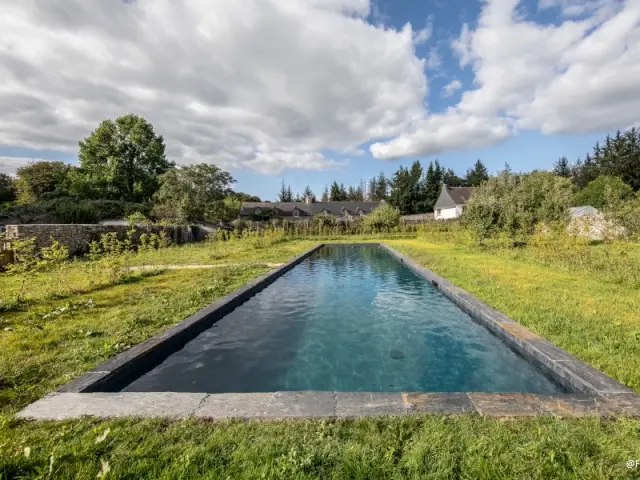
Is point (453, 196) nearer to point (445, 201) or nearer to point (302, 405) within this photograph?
point (445, 201)

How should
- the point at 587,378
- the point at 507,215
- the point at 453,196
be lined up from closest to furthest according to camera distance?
1. the point at 587,378
2. the point at 507,215
3. the point at 453,196

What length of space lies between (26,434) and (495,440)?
10.1 ft

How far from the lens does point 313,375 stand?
3.93 metres

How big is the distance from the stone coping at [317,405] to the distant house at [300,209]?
4382cm

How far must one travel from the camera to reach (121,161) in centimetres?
3244

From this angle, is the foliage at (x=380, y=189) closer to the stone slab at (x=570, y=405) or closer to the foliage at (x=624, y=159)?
the foliage at (x=624, y=159)

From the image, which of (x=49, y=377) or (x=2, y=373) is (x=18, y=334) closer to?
(x=2, y=373)

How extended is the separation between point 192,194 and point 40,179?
17.0 m

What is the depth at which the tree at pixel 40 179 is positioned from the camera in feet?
101

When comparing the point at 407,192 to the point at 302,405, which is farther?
the point at 407,192

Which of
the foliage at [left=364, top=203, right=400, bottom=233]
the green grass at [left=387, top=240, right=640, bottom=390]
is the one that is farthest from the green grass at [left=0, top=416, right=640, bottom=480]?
the foliage at [left=364, top=203, right=400, bottom=233]

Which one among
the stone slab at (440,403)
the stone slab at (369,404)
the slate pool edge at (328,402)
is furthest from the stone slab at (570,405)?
the stone slab at (369,404)

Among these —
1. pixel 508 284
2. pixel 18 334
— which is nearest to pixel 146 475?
pixel 18 334

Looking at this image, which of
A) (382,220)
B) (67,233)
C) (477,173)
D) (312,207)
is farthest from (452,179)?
(67,233)
